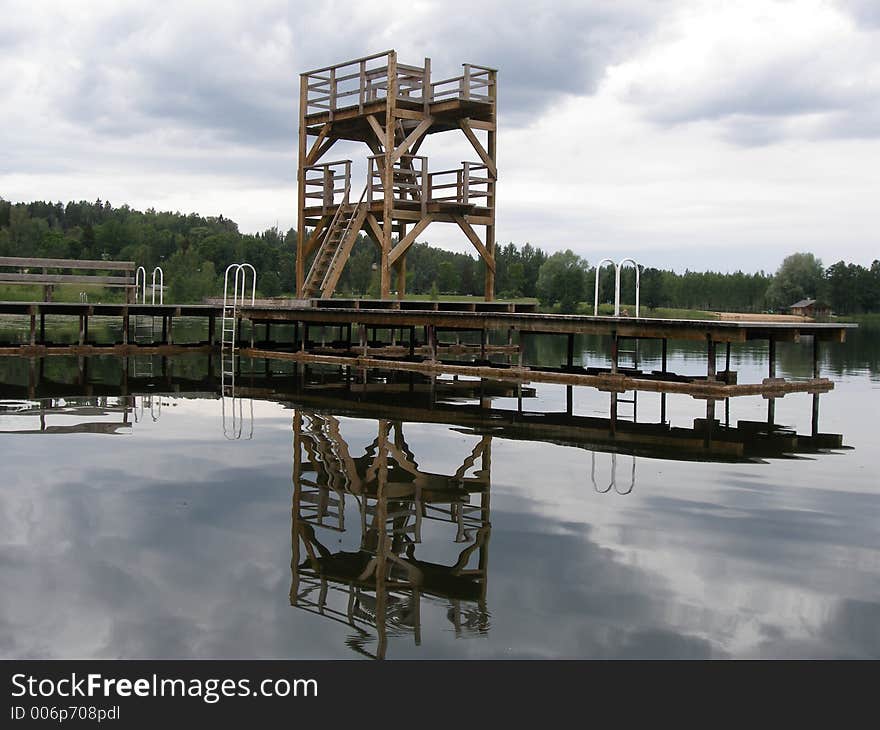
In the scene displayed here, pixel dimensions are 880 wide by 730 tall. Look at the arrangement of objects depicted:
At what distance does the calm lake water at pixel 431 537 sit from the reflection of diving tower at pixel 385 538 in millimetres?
34

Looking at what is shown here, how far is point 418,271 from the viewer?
143375 millimetres

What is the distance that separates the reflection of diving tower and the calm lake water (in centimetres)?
3


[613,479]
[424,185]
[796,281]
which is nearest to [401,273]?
[424,185]

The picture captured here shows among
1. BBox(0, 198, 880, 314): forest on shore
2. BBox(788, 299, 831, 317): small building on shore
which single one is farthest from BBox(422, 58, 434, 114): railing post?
BBox(788, 299, 831, 317): small building on shore

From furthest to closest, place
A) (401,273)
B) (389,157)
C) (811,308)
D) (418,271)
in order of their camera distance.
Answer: (418,271) < (811,308) < (401,273) < (389,157)

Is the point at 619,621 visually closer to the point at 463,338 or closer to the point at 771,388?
the point at 771,388

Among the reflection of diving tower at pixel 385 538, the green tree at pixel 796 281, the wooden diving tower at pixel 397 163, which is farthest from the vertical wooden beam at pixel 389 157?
the green tree at pixel 796 281

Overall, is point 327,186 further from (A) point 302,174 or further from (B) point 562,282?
(B) point 562,282

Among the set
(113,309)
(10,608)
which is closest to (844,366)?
(113,309)

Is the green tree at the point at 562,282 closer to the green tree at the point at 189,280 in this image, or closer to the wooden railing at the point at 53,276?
the green tree at the point at 189,280

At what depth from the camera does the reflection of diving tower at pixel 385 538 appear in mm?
7578

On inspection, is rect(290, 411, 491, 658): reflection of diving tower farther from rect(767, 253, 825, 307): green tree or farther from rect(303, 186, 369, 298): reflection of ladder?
rect(767, 253, 825, 307): green tree

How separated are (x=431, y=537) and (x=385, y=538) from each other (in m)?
0.45
